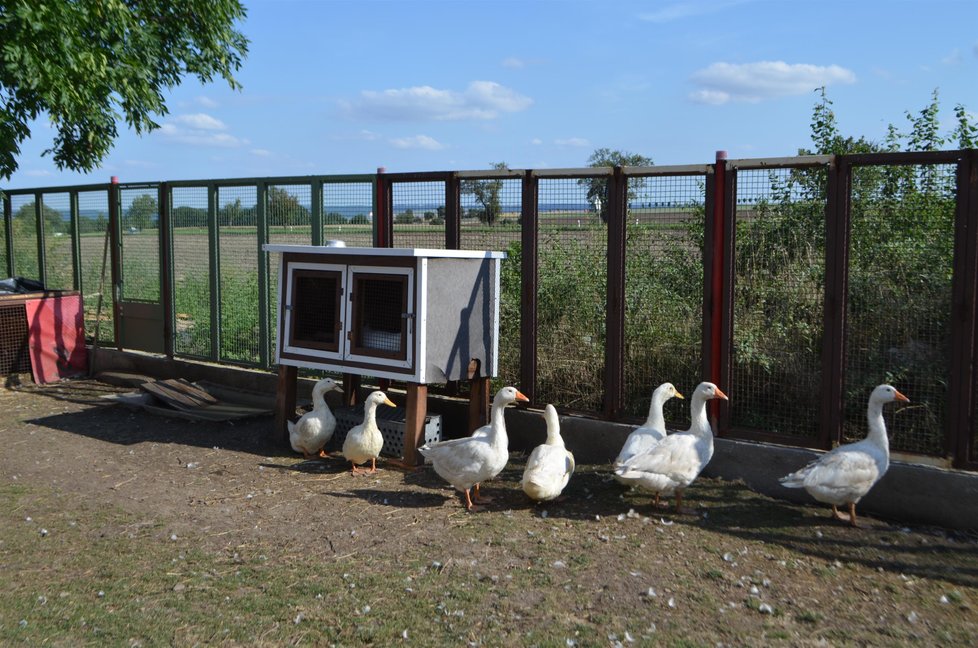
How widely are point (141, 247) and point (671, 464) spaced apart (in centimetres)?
878

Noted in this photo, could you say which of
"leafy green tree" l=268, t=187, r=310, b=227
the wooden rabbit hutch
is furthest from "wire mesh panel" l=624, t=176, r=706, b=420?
"leafy green tree" l=268, t=187, r=310, b=227

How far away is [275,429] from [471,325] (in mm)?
2569

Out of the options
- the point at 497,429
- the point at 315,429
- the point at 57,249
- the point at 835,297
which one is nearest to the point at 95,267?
the point at 57,249

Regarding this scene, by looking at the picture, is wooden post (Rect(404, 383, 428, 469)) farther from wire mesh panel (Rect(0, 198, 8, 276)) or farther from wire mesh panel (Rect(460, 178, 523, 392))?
wire mesh panel (Rect(0, 198, 8, 276))

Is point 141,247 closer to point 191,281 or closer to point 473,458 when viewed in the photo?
point 191,281

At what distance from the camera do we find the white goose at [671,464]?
6480 millimetres

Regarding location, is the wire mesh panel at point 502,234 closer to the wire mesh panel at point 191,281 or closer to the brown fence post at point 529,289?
the brown fence post at point 529,289

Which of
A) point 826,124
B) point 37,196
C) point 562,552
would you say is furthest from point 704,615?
point 37,196

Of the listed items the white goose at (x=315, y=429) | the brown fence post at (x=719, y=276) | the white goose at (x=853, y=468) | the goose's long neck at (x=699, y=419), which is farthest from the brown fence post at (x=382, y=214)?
the white goose at (x=853, y=468)

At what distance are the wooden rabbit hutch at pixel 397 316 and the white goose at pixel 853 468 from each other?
3.14 meters

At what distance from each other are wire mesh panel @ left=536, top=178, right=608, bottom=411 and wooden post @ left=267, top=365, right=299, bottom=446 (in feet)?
8.51

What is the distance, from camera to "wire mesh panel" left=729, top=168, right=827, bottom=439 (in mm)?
7109

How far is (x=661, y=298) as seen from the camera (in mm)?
7863

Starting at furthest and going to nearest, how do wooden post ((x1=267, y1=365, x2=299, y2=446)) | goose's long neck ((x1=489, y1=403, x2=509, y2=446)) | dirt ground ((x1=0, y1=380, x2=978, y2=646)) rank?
wooden post ((x1=267, y1=365, x2=299, y2=446)) < goose's long neck ((x1=489, y1=403, x2=509, y2=446)) < dirt ground ((x1=0, y1=380, x2=978, y2=646))
